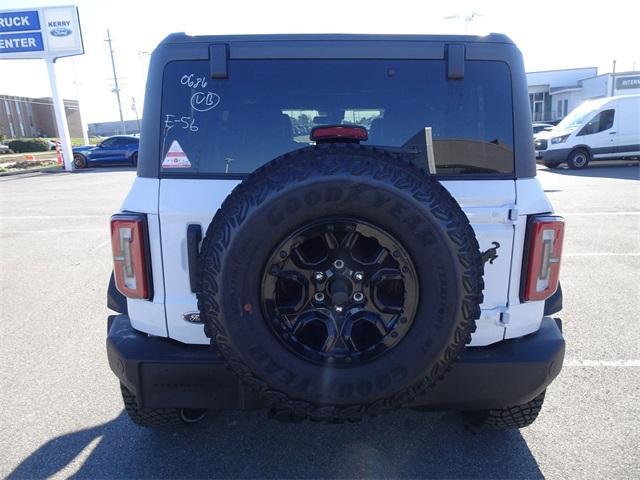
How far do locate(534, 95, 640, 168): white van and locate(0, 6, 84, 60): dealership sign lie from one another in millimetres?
21082

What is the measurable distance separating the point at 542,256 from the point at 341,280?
97cm

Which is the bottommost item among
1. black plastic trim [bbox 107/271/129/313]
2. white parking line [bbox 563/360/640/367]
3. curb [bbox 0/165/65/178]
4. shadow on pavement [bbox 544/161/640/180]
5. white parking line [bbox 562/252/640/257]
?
curb [bbox 0/165/65/178]

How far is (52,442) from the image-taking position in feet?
8.45

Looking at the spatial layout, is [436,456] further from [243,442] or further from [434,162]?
[434,162]

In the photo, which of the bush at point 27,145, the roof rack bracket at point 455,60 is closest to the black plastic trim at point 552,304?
the roof rack bracket at point 455,60

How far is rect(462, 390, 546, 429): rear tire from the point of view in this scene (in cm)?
241

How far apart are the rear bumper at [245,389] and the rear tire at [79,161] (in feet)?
76.3

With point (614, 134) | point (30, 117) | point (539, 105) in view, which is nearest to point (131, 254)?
point (614, 134)

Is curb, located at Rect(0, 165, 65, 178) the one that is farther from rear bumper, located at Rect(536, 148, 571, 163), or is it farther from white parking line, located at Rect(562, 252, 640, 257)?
white parking line, located at Rect(562, 252, 640, 257)

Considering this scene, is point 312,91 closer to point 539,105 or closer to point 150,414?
point 150,414

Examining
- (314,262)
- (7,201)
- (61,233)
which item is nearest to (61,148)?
(7,201)

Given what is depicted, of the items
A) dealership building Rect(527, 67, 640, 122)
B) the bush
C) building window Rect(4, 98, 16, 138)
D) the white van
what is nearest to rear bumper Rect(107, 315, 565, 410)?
the white van

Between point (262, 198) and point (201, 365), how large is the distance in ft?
2.78

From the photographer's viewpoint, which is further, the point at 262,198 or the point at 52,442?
the point at 52,442
